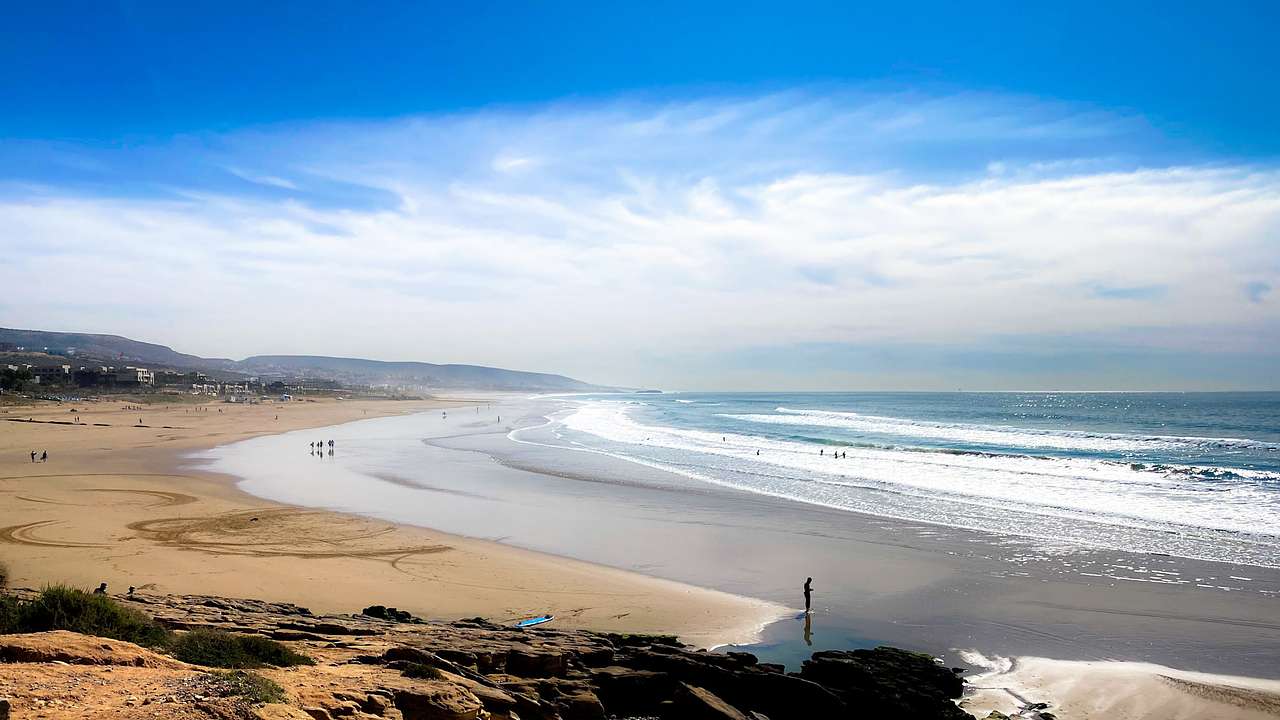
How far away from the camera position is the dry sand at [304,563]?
45.6 ft

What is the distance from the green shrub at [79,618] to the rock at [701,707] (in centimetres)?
596

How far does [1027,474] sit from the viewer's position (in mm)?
33219

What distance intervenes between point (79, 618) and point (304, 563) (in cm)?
912

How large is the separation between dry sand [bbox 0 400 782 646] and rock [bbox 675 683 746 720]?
366 cm

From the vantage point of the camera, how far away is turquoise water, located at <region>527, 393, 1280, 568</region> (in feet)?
69.9

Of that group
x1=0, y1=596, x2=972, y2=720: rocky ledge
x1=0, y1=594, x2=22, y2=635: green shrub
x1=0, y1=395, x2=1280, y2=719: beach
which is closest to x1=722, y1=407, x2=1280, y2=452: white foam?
x1=0, y1=395, x2=1280, y2=719: beach

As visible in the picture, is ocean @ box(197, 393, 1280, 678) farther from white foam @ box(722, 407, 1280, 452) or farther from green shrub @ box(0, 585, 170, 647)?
green shrub @ box(0, 585, 170, 647)

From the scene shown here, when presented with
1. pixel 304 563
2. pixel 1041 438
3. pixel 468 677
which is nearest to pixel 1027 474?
pixel 1041 438

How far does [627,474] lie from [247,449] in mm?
25962

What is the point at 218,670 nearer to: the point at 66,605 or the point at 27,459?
the point at 66,605

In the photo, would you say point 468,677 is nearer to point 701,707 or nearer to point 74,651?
point 701,707

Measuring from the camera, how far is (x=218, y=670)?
22.7 ft

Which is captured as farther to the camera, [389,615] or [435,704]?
[389,615]

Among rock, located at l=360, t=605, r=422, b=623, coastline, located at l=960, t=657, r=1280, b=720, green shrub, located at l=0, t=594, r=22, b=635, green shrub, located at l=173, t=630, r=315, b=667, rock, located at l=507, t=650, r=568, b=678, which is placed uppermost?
green shrub, located at l=0, t=594, r=22, b=635
